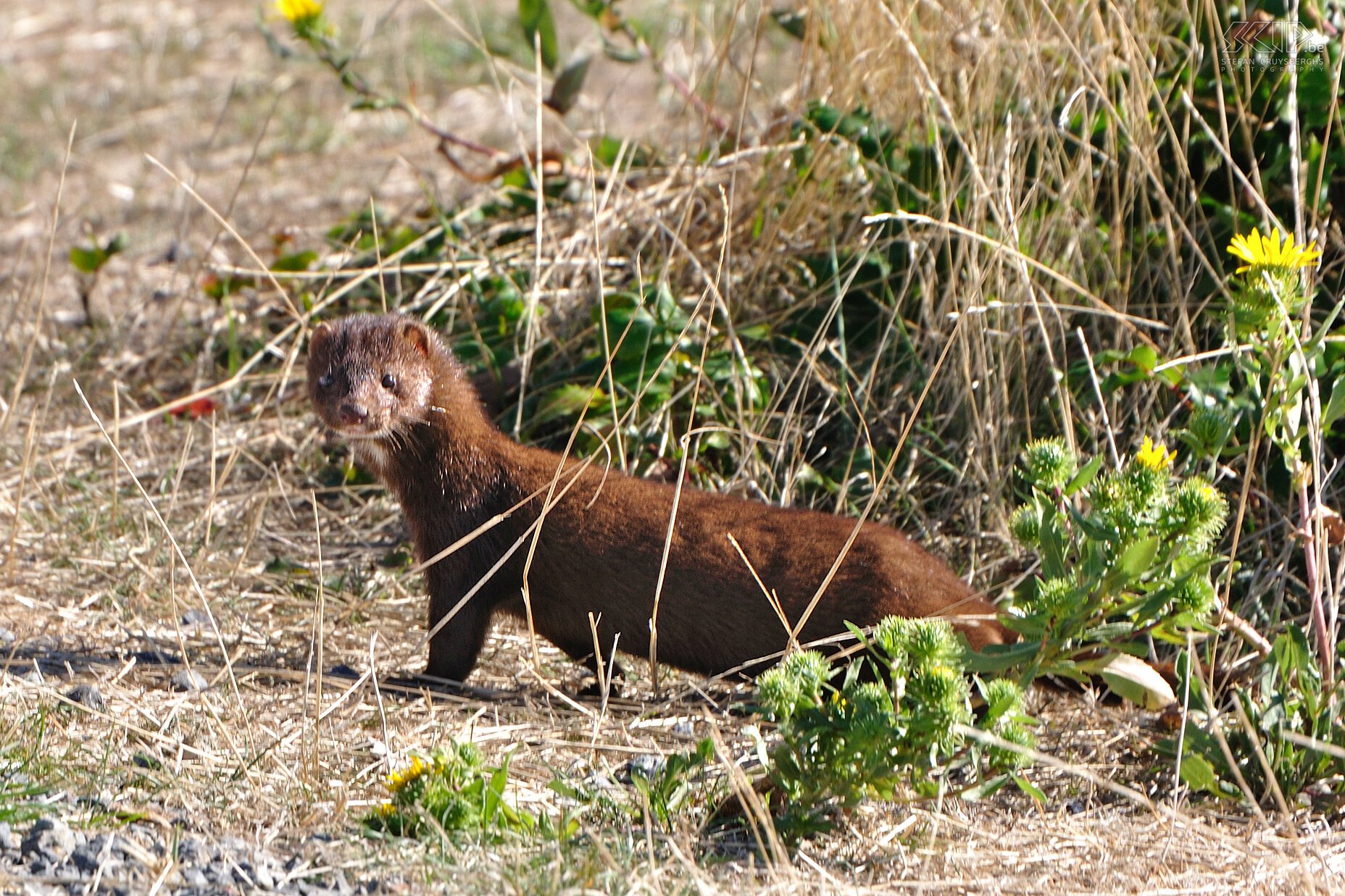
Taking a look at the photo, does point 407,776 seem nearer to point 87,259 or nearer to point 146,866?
point 146,866

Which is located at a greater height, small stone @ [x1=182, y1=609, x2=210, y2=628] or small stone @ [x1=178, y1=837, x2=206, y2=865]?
small stone @ [x1=178, y1=837, x2=206, y2=865]

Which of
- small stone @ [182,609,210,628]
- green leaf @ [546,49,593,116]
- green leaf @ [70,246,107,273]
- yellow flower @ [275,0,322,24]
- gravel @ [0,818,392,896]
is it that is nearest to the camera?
gravel @ [0,818,392,896]

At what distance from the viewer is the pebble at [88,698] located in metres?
3.40

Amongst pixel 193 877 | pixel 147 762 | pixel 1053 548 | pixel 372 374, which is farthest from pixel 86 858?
pixel 1053 548

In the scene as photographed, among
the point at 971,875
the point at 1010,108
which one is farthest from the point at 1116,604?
the point at 1010,108

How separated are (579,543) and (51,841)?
1.58m

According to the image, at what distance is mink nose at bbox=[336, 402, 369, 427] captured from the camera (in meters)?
3.84

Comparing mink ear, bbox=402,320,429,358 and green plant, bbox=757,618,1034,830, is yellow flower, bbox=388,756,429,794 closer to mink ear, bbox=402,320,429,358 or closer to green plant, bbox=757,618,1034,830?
green plant, bbox=757,618,1034,830

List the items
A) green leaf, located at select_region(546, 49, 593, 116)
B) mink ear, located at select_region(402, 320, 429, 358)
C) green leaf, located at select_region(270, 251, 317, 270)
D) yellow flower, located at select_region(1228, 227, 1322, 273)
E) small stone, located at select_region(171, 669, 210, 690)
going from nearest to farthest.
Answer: yellow flower, located at select_region(1228, 227, 1322, 273), small stone, located at select_region(171, 669, 210, 690), mink ear, located at select_region(402, 320, 429, 358), green leaf, located at select_region(546, 49, 593, 116), green leaf, located at select_region(270, 251, 317, 270)

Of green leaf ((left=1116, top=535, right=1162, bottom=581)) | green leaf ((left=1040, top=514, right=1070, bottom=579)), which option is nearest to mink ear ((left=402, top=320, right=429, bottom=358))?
green leaf ((left=1040, top=514, right=1070, bottom=579))

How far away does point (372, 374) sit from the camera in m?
3.94

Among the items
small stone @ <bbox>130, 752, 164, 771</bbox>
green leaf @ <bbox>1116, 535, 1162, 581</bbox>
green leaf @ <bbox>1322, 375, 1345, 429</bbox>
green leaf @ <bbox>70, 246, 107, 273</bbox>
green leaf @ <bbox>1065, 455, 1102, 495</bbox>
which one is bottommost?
small stone @ <bbox>130, 752, 164, 771</bbox>

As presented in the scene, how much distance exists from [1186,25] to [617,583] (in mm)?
2663

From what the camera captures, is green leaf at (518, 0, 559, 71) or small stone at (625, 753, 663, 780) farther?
green leaf at (518, 0, 559, 71)
